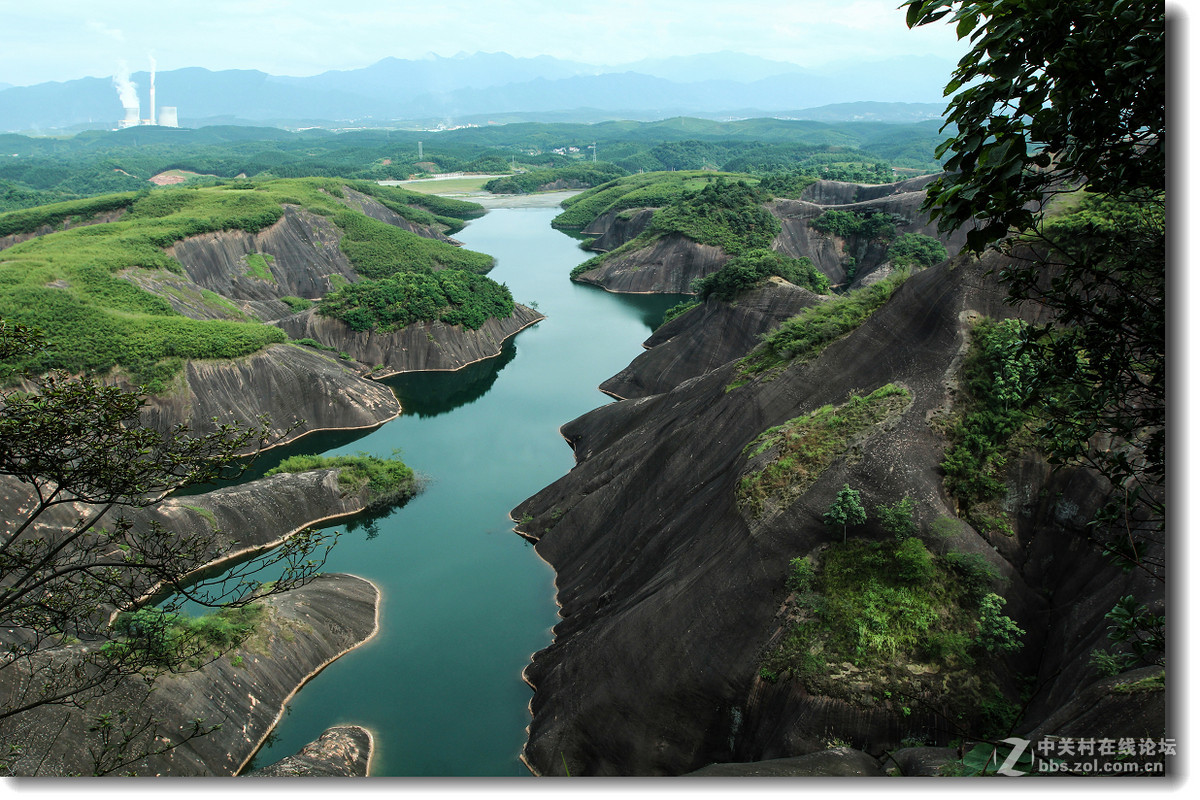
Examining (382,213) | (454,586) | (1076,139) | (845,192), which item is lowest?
(454,586)

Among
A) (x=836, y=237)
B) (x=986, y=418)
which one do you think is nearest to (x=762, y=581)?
(x=986, y=418)

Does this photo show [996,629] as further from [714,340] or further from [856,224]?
[856,224]

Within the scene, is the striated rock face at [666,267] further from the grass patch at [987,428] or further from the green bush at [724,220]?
the grass patch at [987,428]

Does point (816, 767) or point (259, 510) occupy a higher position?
point (816, 767)

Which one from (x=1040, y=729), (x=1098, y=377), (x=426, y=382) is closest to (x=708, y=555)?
(x=1040, y=729)

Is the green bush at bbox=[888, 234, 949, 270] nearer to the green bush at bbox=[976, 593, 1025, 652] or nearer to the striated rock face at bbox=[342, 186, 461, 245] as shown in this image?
the striated rock face at bbox=[342, 186, 461, 245]

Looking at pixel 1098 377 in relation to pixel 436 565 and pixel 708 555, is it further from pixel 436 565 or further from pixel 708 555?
pixel 436 565
